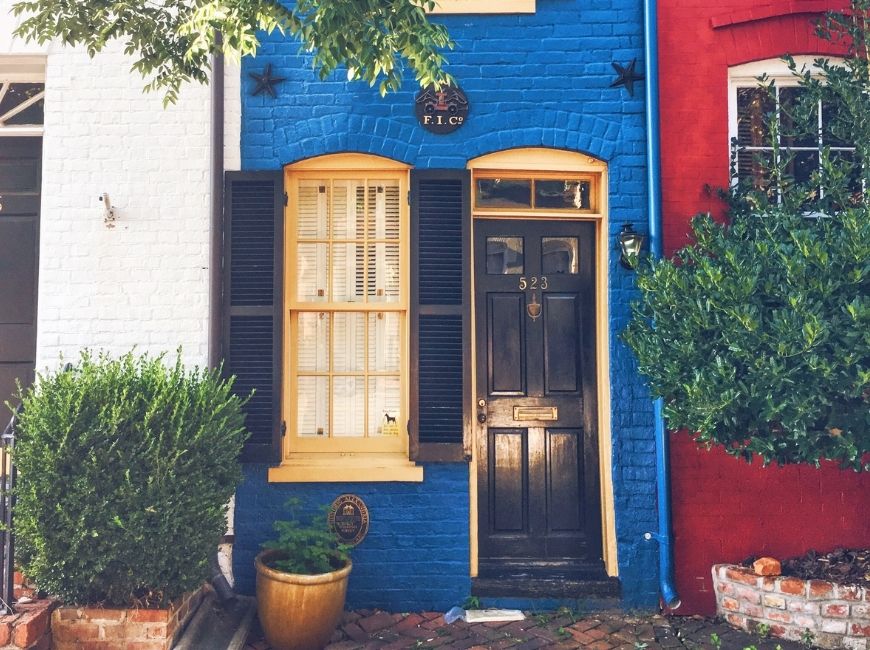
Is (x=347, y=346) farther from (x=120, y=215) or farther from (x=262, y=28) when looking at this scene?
(x=262, y=28)

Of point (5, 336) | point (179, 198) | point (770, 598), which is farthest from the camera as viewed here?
point (5, 336)

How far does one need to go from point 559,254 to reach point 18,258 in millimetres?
4043

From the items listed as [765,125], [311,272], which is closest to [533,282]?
[311,272]

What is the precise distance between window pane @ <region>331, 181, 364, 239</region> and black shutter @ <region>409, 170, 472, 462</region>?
429 mm

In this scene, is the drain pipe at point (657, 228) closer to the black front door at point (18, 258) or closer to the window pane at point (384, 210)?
the window pane at point (384, 210)

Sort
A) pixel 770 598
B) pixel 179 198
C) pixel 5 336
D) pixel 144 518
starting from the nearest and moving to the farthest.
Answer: pixel 144 518
pixel 770 598
pixel 179 198
pixel 5 336

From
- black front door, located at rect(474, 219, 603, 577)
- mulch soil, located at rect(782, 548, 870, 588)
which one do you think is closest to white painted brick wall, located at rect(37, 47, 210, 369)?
black front door, located at rect(474, 219, 603, 577)

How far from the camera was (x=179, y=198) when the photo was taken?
4836 millimetres

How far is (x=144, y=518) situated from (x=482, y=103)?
11.4 ft

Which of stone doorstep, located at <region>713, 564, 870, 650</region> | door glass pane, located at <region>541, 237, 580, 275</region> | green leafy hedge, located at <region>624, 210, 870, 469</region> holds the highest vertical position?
door glass pane, located at <region>541, 237, 580, 275</region>

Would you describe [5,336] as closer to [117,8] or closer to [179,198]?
[179,198]

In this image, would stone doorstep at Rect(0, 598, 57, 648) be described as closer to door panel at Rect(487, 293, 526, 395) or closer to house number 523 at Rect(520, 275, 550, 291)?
door panel at Rect(487, 293, 526, 395)

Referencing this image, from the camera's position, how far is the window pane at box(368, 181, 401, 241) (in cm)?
515

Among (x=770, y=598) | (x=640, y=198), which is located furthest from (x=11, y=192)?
(x=770, y=598)
